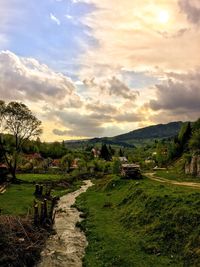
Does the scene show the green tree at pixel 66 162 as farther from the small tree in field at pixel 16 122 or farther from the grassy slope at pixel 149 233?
the grassy slope at pixel 149 233

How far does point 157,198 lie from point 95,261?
45.7 ft

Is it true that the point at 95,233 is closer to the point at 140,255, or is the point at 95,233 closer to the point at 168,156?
the point at 140,255

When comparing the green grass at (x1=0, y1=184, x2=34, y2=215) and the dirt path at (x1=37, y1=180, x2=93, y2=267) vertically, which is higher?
the green grass at (x1=0, y1=184, x2=34, y2=215)

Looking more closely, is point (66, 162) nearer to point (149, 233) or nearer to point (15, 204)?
point (15, 204)

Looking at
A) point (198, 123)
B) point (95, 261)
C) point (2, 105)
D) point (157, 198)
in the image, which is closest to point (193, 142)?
point (198, 123)

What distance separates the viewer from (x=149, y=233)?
112ft

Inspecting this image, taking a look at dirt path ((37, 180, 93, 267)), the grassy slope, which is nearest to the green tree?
dirt path ((37, 180, 93, 267))

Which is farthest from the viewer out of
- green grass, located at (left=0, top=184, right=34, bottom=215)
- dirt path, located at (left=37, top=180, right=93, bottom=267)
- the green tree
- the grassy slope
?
the green tree

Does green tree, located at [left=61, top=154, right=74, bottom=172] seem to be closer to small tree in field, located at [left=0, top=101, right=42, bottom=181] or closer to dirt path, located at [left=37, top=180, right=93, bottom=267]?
small tree in field, located at [left=0, top=101, right=42, bottom=181]

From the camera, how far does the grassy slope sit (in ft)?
91.7

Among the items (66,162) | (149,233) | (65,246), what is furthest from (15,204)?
(66,162)

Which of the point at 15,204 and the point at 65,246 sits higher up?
the point at 15,204

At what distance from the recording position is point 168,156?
15962cm

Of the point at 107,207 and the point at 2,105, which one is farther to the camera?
the point at 2,105
